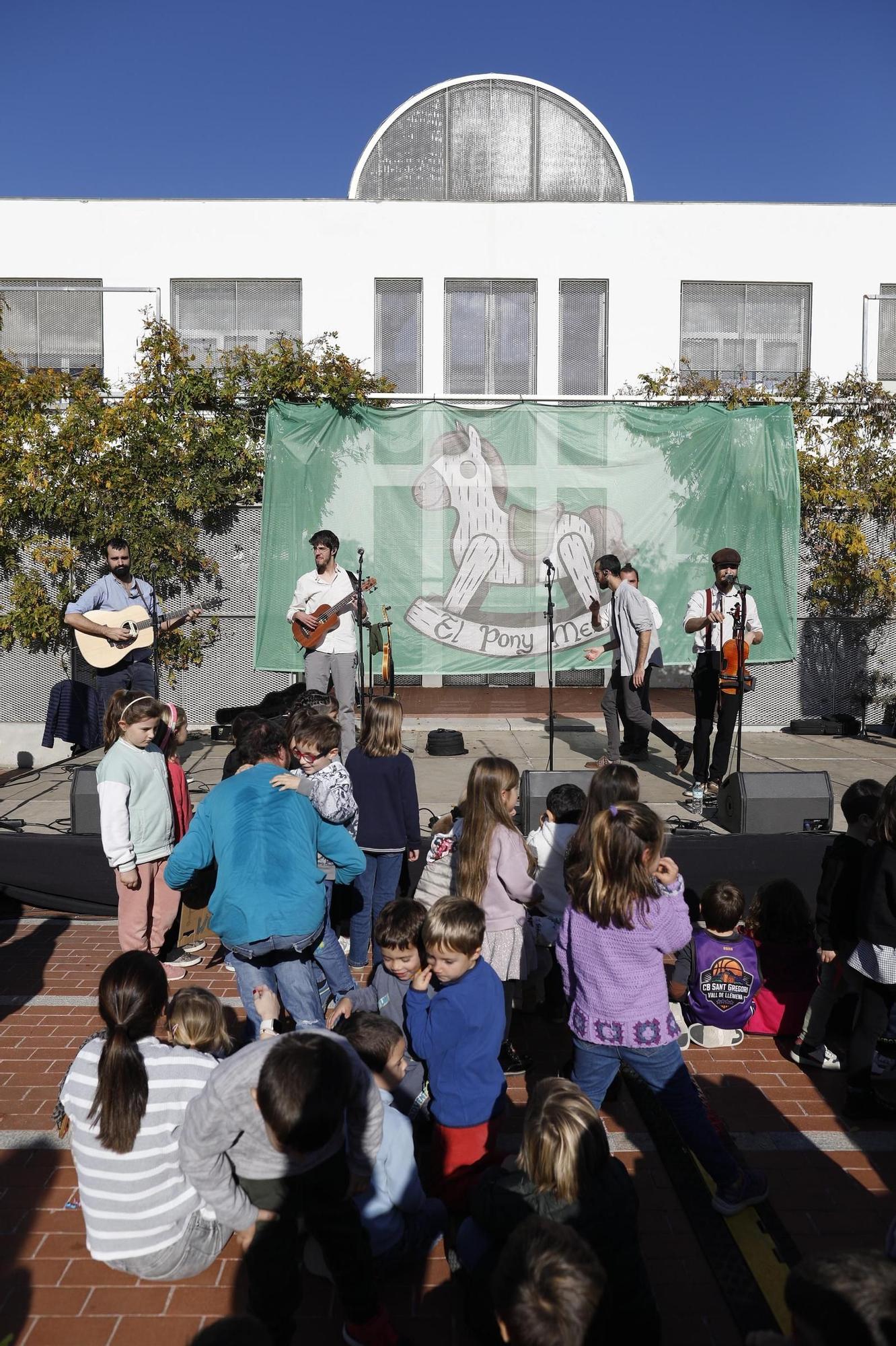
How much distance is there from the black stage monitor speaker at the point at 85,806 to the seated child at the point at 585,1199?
15.1 ft

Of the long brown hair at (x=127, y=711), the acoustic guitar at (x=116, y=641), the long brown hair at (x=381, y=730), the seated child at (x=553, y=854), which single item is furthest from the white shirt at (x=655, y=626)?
the long brown hair at (x=127, y=711)

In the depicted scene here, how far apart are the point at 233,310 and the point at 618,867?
14.2 metres

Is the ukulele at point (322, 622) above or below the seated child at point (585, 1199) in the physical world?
above

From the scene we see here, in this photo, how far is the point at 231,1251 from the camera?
3256mm

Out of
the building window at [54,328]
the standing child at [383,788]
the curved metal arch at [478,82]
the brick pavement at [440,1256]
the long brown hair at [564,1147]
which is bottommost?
the brick pavement at [440,1256]

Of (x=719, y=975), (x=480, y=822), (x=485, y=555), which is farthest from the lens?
(x=485, y=555)

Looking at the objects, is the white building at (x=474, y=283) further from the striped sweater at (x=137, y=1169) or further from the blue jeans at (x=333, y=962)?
the striped sweater at (x=137, y=1169)

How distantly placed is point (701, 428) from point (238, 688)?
603 centimetres

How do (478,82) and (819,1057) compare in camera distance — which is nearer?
(819,1057)

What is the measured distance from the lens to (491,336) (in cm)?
1575

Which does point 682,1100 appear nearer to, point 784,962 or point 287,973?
point 287,973

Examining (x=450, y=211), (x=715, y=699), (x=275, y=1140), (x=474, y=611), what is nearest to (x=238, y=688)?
(x=474, y=611)

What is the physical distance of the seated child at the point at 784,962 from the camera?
4.84 meters

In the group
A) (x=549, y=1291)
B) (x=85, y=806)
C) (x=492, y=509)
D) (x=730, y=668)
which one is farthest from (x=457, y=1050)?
(x=492, y=509)
